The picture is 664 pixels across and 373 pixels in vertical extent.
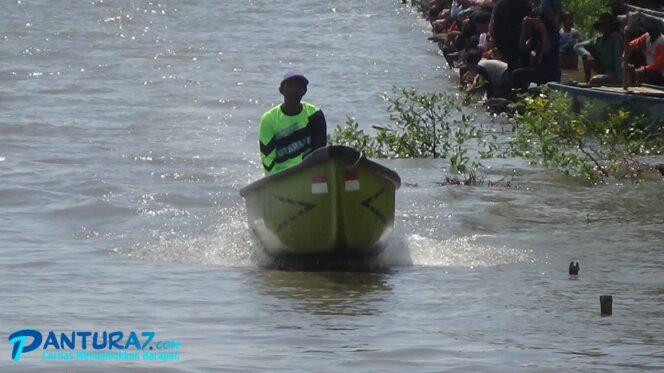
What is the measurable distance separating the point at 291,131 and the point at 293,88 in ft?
1.14

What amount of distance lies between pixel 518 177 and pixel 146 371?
8.46 metres

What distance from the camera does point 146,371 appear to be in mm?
8094

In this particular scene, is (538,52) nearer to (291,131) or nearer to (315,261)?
(291,131)

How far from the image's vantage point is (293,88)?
11.7m

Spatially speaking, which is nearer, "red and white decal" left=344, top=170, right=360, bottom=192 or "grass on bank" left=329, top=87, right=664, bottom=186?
"red and white decal" left=344, top=170, right=360, bottom=192

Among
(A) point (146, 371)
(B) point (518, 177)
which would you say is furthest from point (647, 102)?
(A) point (146, 371)

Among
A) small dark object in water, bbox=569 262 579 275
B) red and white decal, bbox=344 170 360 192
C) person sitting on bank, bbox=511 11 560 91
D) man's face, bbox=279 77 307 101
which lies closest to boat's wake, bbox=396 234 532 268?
small dark object in water, bbox=569 262 579 275

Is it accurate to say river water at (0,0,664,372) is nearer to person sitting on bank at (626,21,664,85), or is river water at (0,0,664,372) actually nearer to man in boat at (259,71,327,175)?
man in boat at (259,71,327,175)

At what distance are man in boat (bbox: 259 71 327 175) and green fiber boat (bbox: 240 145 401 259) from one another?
1.18 feet

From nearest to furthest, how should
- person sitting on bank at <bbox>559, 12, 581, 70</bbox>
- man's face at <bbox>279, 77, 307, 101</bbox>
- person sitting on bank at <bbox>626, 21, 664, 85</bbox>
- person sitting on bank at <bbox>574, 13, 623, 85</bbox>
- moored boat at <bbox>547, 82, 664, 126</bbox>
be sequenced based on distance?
man's face at <bbox>279, 77, 307, 101</bbox>
moored boat at <bbox>547, 82, 664, 126</bbox>
person sitting on bank at <bbox>626, 21, 664, 85</bbox>
person sitting on bank at <bbox>574, 13, 623, 85</bbox>
person sitting on bank at <bbox>559, 12, 581, 70</bbox>

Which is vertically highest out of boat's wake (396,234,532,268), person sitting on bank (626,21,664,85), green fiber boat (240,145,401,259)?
person sitting on bank (626,21,664,85)

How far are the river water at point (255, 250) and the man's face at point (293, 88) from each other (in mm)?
1281

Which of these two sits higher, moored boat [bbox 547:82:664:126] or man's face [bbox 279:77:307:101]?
man's face [bbox 279:77:307:101]

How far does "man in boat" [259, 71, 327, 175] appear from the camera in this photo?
11.8 meters
